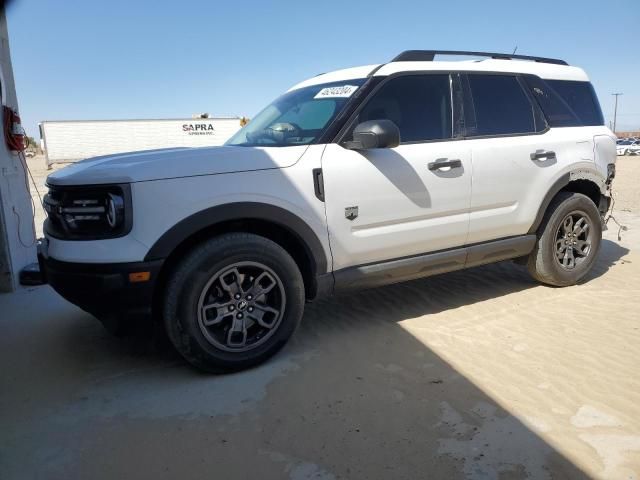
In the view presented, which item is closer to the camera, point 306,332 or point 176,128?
point 306,332

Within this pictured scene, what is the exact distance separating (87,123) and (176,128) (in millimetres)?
5728

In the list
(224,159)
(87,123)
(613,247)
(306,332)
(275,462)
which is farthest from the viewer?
(87,123)

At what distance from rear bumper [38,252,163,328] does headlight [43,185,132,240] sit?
19cm

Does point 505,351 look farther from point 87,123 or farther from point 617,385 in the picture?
point 87,123

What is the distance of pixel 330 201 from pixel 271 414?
1402 millimetres

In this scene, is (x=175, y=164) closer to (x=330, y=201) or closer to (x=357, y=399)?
(x=330, y=201)

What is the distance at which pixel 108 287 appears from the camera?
9.02 ft

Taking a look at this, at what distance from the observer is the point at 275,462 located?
2.31 metres

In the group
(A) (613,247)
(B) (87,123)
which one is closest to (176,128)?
(B) (87,123)

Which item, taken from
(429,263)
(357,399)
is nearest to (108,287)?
(357,399)

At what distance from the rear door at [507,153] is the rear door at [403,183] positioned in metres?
0.17

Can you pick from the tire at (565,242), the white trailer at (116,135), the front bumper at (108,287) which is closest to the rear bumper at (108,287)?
the front bumper at (108,287)

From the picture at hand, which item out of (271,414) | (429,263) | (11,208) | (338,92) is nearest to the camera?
(271,414)

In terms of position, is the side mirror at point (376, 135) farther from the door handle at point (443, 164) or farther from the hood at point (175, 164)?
the door handle at point (443, 164)
